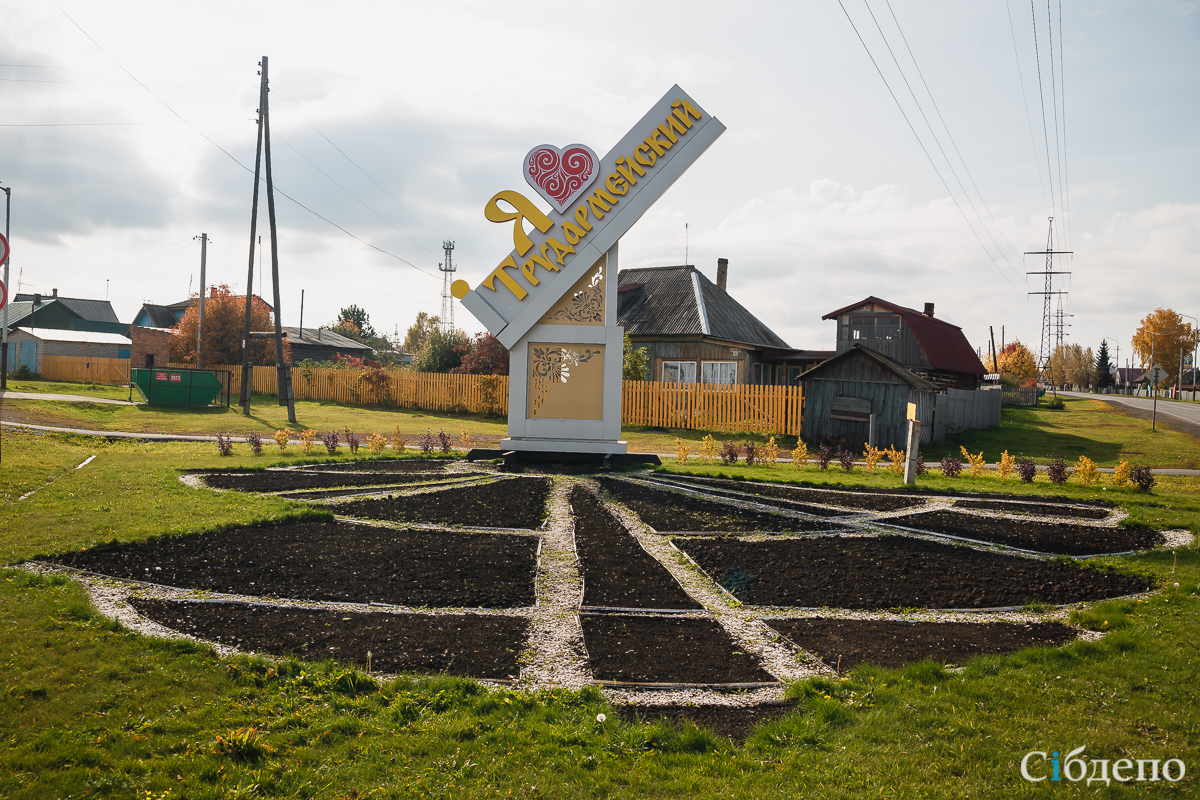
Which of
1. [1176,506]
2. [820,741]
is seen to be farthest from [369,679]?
[1176,506]

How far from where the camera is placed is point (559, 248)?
14617 mm

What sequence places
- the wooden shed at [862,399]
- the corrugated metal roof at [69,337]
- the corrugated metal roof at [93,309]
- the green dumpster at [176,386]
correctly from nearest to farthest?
the wooden shed at [862,399], the green dumpster at [176,386], the corrugated metal roof at [69,337], the corrugated metal roof at [93,309]

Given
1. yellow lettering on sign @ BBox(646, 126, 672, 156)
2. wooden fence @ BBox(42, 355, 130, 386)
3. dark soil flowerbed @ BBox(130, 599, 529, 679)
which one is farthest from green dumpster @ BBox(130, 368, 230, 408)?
dark soil flowerbed @ BBox(130, 599, 529, 679)

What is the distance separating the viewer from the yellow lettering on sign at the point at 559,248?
14.6m

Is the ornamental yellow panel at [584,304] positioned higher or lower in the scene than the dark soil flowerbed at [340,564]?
higher

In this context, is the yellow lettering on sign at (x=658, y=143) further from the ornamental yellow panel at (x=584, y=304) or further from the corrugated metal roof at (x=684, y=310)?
the corrugated metal roof at (x=684, y=310)

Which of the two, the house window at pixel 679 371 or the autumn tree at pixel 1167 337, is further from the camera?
the autumn tree at pixel 1167 337

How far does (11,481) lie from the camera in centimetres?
1075

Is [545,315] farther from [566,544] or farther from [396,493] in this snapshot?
[566,544]

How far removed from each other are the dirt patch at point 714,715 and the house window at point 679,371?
92.1 feet

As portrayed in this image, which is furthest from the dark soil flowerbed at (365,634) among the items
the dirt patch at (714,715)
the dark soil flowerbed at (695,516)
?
the dark soil flowerbed at (695,516)

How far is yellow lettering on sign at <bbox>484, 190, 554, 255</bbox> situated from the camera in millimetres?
14648

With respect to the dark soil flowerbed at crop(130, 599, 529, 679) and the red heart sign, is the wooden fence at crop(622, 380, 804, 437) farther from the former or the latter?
the dark soil flowerbed at crop(130, 599, 529, 679)

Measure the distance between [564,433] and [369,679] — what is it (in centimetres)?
1056
